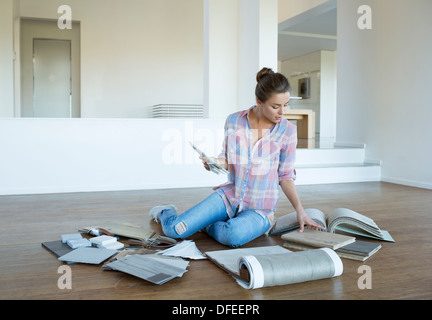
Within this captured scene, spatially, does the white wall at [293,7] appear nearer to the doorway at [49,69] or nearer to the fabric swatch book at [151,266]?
the doorway at [49,69]

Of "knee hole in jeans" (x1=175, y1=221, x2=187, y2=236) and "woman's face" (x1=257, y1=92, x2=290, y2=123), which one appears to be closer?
"woman's face" (x1=257, y1=92, x2=290, y2=123)

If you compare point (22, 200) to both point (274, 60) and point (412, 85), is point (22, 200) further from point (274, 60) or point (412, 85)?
point (412, 85)

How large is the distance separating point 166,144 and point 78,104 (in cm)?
378

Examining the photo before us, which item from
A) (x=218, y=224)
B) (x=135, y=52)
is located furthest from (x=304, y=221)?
(x=135, y=52)

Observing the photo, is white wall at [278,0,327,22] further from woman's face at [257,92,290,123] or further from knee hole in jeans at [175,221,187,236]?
knee hole in jeans at [175,221,187,236]

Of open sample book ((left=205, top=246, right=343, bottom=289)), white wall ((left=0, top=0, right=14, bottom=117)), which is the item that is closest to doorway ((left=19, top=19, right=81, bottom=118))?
white wall ((left=0, top=0, right=14, bottom=117))

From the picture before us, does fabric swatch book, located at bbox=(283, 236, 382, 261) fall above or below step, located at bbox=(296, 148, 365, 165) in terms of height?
below

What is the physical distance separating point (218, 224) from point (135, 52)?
578 centimetres

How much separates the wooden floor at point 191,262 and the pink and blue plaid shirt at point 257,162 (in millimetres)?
226

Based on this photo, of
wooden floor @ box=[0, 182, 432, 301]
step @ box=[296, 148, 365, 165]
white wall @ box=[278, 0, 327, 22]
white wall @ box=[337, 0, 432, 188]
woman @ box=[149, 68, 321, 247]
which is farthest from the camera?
white wall @ box=[278, 0, 327, 22]

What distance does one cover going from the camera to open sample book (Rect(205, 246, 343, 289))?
1612 millimetres

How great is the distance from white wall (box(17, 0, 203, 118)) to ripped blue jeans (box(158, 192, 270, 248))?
5361 mm

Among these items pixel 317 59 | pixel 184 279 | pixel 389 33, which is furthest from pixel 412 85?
pixel 317 59
